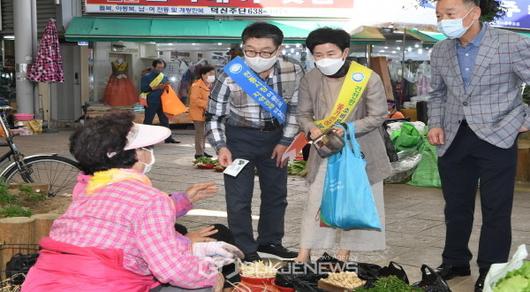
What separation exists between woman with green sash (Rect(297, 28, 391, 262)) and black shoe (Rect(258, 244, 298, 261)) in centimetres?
43

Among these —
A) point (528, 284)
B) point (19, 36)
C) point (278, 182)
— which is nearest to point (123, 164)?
point (528, 284)

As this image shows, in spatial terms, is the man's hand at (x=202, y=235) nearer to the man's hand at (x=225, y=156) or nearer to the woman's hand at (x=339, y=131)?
the woman's hand at (x=339, y=131)

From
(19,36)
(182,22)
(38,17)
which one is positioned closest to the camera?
(19,36)

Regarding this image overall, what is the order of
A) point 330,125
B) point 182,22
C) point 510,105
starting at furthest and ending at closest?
point 182,22
point 330,125
point 510,105

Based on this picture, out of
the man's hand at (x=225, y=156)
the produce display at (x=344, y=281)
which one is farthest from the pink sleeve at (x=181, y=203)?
the man's hand at (x=225, y=156)

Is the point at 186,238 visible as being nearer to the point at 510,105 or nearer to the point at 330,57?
the point at 330,57

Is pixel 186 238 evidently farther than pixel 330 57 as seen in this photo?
No

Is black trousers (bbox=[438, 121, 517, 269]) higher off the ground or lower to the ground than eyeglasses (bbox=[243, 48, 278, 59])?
lower

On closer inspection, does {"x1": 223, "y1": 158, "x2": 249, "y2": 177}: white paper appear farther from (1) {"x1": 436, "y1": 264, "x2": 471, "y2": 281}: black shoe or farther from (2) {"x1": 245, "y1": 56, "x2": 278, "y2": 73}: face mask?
(1) {"x1": 436, "y1": 264, "x2": 471, "y2": 281}: black shoe

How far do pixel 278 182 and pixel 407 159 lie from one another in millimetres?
4778

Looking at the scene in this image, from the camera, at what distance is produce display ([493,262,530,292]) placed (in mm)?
3137

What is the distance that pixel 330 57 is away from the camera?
4.93 meters

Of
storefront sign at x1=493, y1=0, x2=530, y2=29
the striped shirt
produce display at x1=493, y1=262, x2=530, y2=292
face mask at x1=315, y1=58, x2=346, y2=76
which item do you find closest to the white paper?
the striped shirt

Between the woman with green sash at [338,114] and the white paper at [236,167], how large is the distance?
0.51 meters
